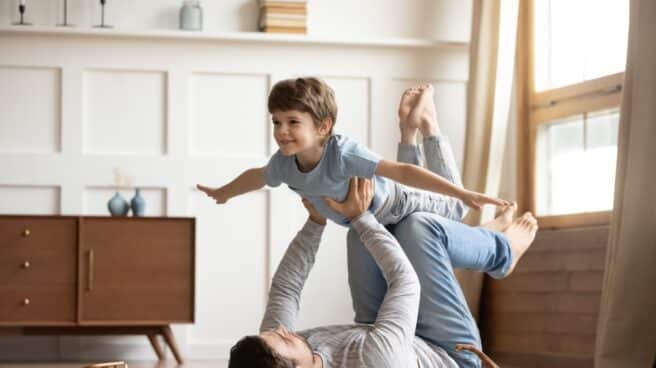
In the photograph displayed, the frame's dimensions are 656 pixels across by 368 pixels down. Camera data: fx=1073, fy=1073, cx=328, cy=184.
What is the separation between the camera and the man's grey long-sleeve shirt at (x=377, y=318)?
7.72 feet

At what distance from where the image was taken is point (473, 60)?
5.21 m

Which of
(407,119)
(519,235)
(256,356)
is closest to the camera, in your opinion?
(256,356)

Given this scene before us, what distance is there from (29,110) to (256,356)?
11.2 feet

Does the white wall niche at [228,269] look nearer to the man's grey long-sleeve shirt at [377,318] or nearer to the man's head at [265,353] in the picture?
the man's grey long-sleeve shirt at [377,318]

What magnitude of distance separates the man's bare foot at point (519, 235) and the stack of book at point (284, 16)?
91.0 inches

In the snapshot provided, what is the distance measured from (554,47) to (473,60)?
1.40ft

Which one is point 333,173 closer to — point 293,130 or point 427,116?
point 293,130

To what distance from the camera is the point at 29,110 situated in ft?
17.1

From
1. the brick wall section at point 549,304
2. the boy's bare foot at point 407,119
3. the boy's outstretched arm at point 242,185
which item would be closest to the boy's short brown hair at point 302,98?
the boy's outstretched arm at point 242,185

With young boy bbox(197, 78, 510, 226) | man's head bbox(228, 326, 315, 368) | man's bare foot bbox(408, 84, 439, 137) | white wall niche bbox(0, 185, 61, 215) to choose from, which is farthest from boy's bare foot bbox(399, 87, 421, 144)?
white wall niche bbox(0, 185, 61, 215)

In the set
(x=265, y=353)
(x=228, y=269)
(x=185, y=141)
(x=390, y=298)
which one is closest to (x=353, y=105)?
(x=185, y=141)

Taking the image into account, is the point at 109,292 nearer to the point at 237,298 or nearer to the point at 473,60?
the point at 237,298

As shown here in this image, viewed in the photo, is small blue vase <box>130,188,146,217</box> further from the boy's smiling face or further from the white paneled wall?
the boy's smiling face

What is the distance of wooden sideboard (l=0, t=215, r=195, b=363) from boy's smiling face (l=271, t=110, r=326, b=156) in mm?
2140
